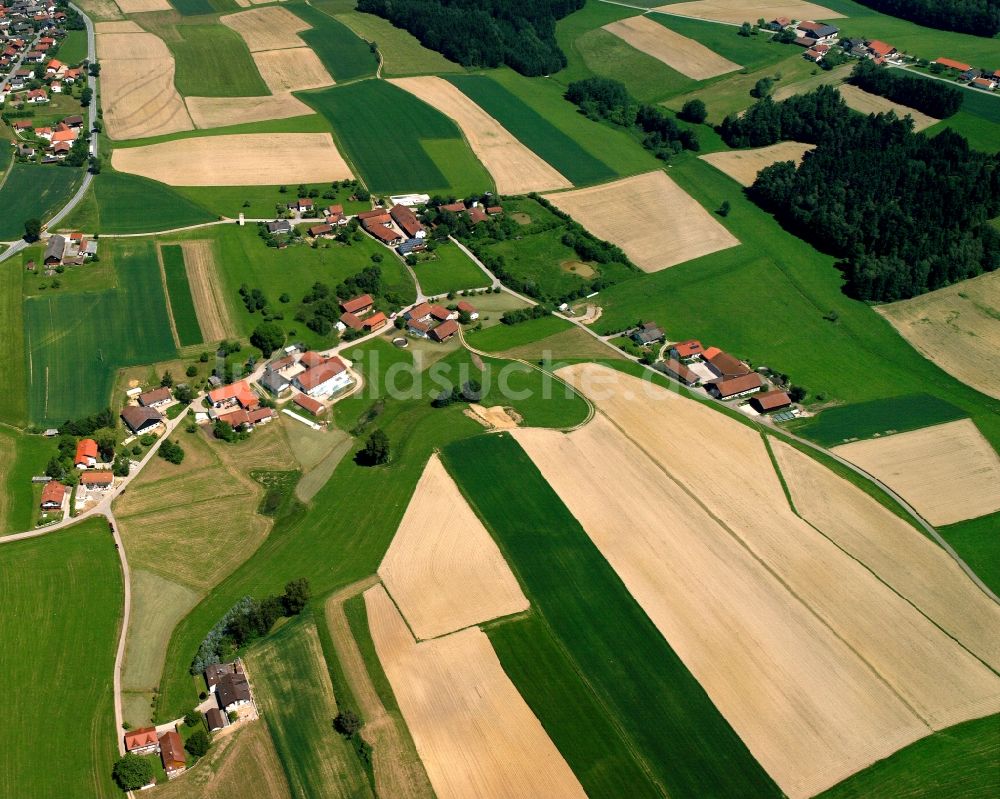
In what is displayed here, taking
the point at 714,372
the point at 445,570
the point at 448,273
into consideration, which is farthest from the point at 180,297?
the point at 714,372

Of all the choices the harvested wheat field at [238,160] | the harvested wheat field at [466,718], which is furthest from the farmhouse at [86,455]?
the harvested wheat field at [238,160]

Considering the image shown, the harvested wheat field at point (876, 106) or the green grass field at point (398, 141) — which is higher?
the harvested wheat field at point (876, 106)

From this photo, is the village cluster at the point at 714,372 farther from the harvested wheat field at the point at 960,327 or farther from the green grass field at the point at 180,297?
the green grass field at the point at 180,297

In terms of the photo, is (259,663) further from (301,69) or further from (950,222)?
(301,69)

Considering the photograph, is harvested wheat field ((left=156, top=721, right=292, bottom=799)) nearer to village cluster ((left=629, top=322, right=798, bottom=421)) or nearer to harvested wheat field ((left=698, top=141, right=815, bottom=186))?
village cluster ((left=629, top=322, right=798, bottom=421))

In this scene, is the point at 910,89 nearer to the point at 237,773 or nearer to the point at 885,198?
the point at 885,198

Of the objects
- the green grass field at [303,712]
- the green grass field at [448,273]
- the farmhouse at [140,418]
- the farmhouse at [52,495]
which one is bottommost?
the green grass field at [303,712]
